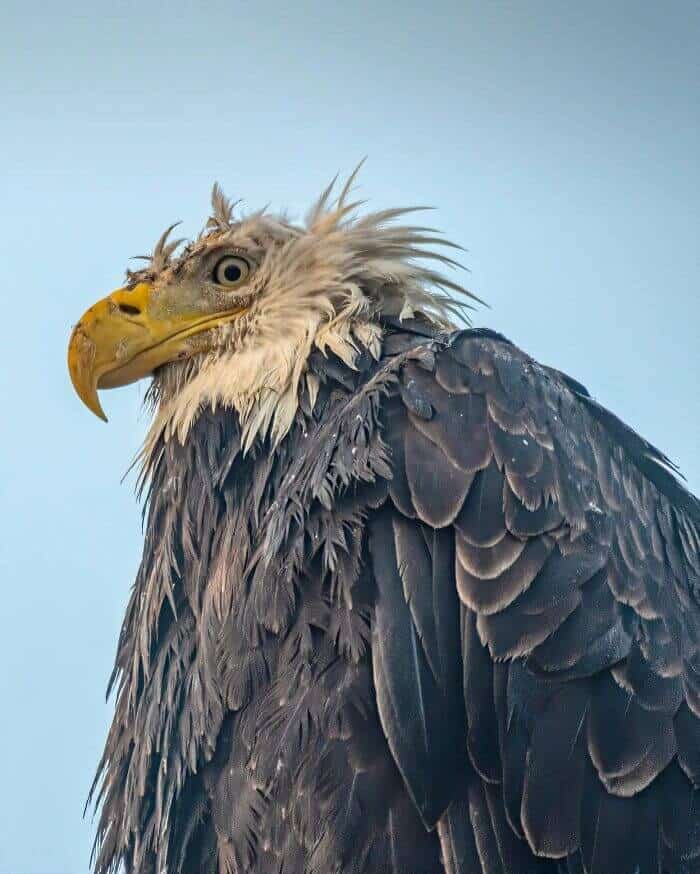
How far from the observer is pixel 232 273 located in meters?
5.54

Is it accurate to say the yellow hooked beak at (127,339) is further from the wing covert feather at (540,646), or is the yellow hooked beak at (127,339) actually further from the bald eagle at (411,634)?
the wing covert feather at (540,646)

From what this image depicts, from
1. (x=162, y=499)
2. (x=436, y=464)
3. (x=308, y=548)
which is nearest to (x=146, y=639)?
(x=162, y=499)

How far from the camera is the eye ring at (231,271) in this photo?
552 cm

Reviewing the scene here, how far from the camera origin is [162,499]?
17.5ft

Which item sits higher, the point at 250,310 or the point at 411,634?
the point at 250,310

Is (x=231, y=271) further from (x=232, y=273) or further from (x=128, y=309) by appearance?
(x=128, y=309)

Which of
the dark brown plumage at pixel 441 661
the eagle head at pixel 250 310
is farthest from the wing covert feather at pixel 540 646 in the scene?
the eagle head at pixel 250 310

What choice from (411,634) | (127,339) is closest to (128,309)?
(127,339)

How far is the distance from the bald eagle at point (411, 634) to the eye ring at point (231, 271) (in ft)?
1.47

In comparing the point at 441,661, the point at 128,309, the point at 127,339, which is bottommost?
the point at 441,661

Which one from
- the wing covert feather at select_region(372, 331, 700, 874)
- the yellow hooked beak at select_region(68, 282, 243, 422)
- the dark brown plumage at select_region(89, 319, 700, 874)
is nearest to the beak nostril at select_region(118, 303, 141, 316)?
the yellow hooked beak at select_region(68, 282, 243, 422)

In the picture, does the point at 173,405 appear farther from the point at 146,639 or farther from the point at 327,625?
the point at 327,625

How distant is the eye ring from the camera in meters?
5.52

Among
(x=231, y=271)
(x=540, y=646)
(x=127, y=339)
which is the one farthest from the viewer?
(x=231, y=271)
